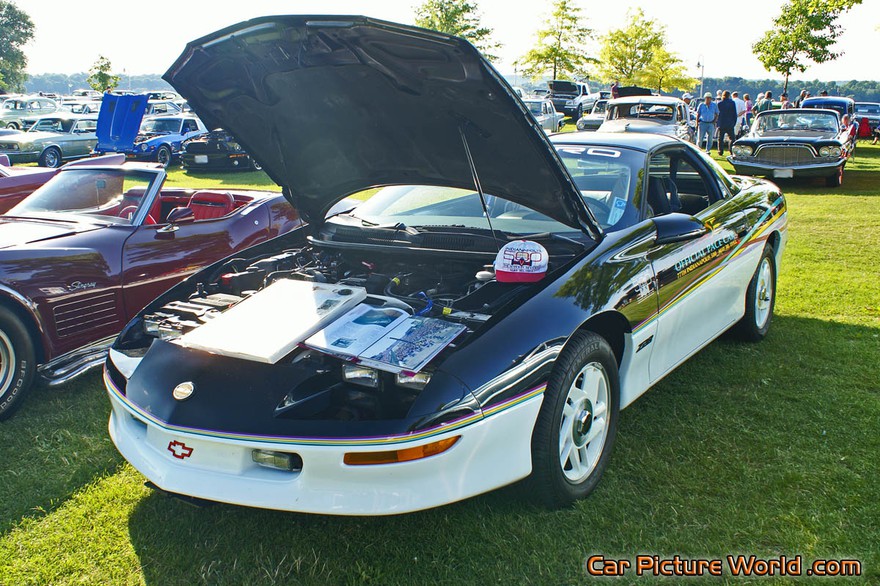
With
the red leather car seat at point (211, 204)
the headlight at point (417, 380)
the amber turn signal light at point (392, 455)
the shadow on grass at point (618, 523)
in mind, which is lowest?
the shadow on grass at point (618, 523)

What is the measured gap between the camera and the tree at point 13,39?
205 ft

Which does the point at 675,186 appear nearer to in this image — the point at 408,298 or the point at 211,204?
the point at 408,298

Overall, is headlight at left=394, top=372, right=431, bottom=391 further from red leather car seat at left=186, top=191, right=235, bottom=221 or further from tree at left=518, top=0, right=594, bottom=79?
tree at left=518, top=0, right=594, bottom=79

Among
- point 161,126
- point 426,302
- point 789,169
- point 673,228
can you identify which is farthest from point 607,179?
point 161,126

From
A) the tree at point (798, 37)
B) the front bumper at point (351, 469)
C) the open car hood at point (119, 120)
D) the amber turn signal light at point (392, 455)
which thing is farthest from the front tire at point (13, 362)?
the tree at point (798, 37)

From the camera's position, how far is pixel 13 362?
3902 millimetres

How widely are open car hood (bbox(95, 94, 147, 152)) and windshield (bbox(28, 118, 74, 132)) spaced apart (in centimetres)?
474

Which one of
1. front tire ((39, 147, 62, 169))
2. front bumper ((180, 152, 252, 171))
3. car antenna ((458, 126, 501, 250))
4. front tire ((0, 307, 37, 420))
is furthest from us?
front tire ((39, 147, 62, 169))

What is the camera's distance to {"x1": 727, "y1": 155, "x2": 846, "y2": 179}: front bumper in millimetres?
12359

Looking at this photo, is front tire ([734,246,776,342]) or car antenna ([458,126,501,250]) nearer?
car antenna ([458,126,501,250])

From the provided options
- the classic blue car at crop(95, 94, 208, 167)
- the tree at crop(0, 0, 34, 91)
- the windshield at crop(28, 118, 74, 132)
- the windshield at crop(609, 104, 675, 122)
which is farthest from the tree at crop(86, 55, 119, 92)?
the windshield at crop(609, 104, 675, 122)

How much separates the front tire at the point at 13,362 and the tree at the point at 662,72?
146 ft

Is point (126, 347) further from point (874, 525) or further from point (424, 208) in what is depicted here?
point (874, 525)

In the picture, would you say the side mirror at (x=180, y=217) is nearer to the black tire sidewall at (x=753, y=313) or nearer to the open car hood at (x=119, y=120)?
the black tire sidewall at (x=753, y=313)
